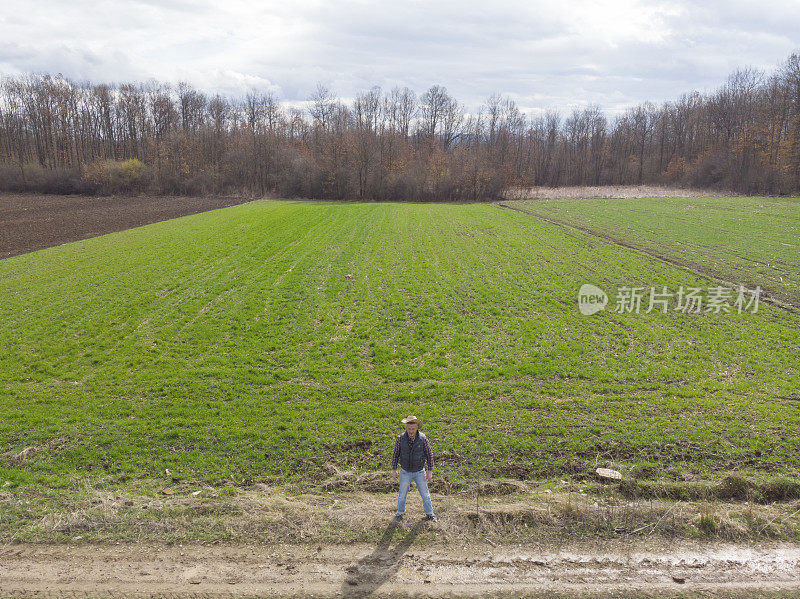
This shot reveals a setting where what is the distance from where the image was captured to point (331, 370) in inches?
541

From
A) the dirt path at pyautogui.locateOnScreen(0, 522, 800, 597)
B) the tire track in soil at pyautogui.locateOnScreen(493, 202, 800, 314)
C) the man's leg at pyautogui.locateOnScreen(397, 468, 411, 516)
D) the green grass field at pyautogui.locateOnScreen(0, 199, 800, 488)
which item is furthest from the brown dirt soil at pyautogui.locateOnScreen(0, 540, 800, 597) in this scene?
the tire track in soil at pyautogui.locateOnScreen(493, 202, 800, 314)

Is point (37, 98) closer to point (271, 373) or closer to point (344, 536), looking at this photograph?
point (271, 373)

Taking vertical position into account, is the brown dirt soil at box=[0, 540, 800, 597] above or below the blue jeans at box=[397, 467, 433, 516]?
below

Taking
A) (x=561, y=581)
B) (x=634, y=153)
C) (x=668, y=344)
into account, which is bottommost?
(x=561, y=581)

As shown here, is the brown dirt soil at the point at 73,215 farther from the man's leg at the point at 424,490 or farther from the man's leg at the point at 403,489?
the man's leg at the point at 424,490

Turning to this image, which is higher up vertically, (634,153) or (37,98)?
(37,98)

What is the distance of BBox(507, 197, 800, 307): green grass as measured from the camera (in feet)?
77.7

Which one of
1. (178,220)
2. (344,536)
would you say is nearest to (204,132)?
(178,220)

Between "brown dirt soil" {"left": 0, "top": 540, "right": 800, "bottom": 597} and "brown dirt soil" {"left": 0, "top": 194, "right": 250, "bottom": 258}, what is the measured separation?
31.2 m

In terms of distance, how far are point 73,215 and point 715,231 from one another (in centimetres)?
6083

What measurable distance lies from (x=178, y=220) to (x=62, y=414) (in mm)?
40282

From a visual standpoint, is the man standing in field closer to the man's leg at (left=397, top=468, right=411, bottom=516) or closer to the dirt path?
the man's leg at (left=397, top=468, right=411, bottom=516)

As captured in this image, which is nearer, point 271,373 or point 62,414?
point 62,414

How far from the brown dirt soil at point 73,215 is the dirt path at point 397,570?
3129 cm
